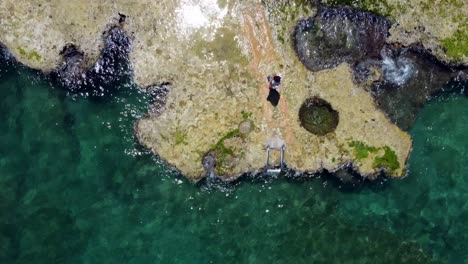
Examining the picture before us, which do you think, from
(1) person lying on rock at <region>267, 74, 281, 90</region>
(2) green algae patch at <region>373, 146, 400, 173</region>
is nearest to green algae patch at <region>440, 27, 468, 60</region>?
(2) green algae patch at <region>373, 146, 400, 173</region>

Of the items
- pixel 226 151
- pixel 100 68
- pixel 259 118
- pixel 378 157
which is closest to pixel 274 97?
pixel 259 118

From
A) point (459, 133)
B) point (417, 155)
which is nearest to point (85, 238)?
point (417, 155)

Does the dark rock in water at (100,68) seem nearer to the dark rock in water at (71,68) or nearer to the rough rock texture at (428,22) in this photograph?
the dark rock in water at (71,68)

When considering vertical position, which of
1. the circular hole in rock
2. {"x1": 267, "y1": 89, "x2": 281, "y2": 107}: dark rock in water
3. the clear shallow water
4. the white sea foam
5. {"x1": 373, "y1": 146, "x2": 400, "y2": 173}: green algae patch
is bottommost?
the clear shallow water

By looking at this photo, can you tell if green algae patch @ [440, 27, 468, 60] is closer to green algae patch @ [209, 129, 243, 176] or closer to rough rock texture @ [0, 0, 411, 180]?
rough rock texture @ [0, 0, 411, 180]

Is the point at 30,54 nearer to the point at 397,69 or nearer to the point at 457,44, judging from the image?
the point at 397,69

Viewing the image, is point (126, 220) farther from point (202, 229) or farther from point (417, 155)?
point (417, 155)
